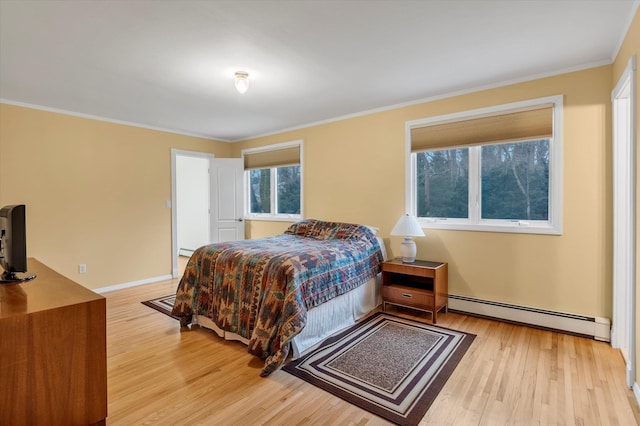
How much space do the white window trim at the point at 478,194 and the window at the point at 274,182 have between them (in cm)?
179

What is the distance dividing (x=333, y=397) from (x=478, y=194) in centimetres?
253

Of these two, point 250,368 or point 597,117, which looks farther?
point 597,117

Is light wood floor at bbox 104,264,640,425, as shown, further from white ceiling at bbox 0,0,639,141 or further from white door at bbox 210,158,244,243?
white door at bbox 210,158,244,243

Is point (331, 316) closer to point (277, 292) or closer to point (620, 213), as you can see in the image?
point (277, 292)

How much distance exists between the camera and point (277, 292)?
8.05ft

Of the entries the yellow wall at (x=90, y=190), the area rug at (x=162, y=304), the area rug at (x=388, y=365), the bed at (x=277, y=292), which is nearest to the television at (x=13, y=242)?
the bed at (x=277, y=292)

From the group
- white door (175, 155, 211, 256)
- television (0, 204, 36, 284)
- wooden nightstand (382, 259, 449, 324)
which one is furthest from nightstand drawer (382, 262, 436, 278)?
white door (175, 155, 211, 256)

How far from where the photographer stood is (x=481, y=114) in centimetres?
333

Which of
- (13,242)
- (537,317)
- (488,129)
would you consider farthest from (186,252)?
(537,317)

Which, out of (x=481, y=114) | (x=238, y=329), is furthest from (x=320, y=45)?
(x=238, y=329)

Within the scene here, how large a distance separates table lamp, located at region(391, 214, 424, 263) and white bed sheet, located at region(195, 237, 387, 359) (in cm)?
43

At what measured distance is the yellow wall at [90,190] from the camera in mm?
3725

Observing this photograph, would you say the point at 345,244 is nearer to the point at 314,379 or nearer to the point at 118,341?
the point at 314,379

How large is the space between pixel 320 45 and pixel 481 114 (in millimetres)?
1909
